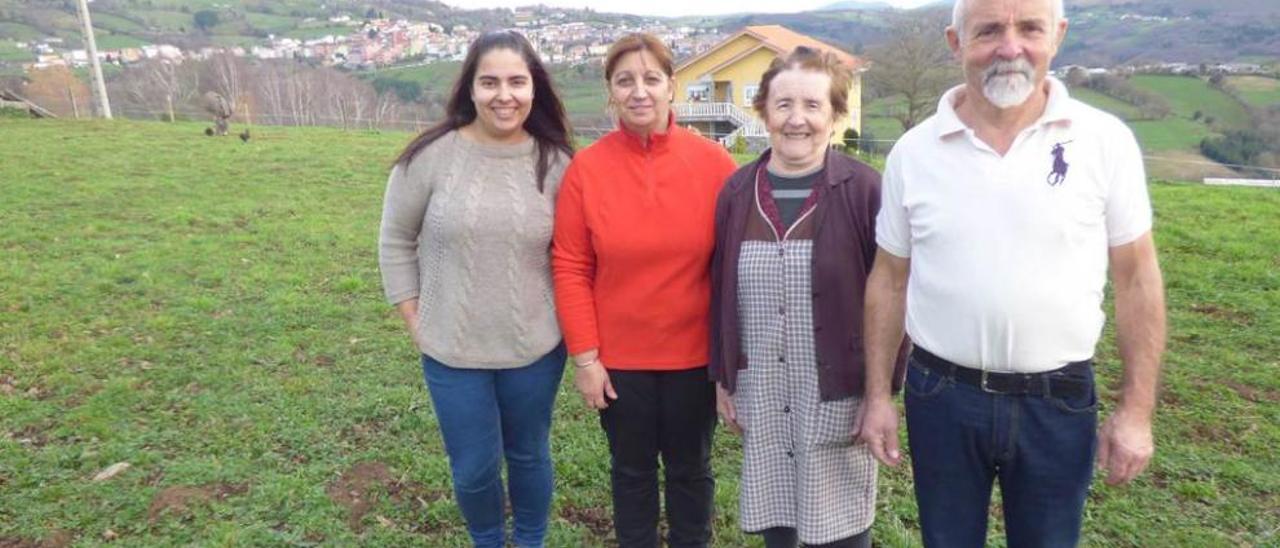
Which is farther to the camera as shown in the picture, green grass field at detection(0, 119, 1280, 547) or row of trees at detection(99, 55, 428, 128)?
row of trees at detection(99, 55, 428, 128)

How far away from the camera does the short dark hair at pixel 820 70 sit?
2.37 metres

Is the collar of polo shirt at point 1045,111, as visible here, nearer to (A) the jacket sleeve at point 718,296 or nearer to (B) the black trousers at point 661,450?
(A) the jacket sleeve at point 718,296

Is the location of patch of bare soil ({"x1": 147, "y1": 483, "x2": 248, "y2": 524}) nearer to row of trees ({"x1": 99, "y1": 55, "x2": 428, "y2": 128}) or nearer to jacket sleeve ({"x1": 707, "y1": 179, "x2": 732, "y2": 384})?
jacket sleeve ({"x1": 707, "y1": 179, "x2": 732, "y2": 384})

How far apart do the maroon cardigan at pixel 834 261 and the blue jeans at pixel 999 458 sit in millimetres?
241

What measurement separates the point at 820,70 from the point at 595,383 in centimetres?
121

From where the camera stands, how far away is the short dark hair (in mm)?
2365

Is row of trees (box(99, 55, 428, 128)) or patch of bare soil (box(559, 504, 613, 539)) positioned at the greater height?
row of trees (box(99, 55, 428, 128))

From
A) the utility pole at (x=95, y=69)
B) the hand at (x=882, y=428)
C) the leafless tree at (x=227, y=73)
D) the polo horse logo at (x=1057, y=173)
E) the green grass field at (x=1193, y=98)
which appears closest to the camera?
the polo horse logo at (x=1057, y=173)

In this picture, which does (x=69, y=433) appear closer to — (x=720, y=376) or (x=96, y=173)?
(x=720, y=376)

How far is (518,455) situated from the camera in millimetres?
2904


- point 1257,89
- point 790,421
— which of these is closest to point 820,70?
point 790,421

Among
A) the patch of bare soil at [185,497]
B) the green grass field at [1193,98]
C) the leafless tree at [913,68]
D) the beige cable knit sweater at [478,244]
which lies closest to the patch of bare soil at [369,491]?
the patch of bare soil at [185,497]

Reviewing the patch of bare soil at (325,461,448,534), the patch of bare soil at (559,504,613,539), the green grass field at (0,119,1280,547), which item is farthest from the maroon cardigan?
the patch of bare soil at (325,461,448,534)

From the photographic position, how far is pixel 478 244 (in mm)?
2588
